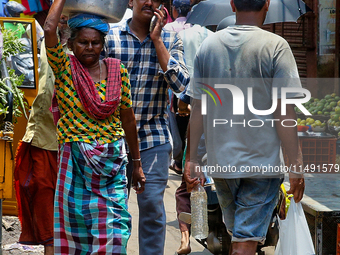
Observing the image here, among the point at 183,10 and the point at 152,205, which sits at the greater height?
the point at 183,10

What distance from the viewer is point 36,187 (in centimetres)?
404

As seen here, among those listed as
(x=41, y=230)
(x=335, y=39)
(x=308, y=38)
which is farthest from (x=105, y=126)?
(x=308, y=38)

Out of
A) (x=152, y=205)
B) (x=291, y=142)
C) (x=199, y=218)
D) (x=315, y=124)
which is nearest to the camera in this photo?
(x=291, y=142)

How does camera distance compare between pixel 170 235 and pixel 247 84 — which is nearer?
pixel 247 84

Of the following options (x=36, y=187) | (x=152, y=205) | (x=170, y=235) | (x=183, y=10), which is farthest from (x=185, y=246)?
(x=183, y=10)

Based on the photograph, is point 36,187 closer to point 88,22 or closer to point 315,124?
point 88,22

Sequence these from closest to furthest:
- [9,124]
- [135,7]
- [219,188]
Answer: [219,188] < [9,124] < [135,7]

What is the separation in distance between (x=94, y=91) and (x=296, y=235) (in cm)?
147

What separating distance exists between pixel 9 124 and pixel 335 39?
23.2 feet

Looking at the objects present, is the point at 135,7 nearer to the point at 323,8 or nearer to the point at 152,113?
the point at 152,113

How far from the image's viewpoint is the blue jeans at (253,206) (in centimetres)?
314

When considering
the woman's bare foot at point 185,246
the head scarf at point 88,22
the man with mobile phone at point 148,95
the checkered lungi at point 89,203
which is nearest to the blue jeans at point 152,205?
the man with mobile phone at point 148,95

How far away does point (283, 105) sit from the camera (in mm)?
3068

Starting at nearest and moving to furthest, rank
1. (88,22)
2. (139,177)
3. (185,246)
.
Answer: (88,22)
(139,177)
(185,246)
